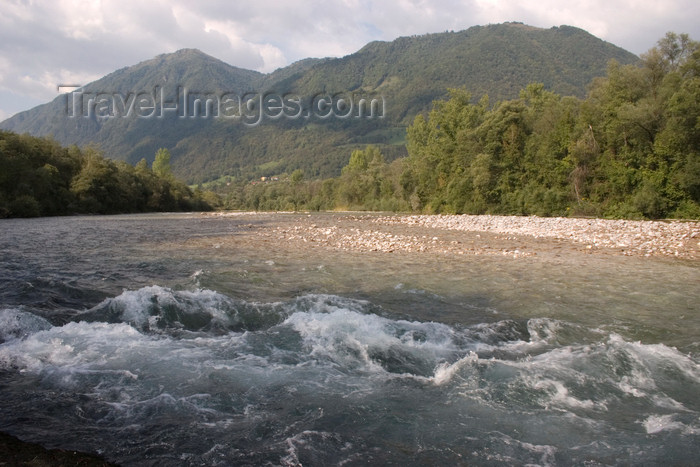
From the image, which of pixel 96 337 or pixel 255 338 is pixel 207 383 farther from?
pixel 96 337

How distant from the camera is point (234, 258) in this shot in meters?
15.4

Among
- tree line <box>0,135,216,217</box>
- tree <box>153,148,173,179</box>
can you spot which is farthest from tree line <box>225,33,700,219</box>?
tree <box>153,148,173,179</box>

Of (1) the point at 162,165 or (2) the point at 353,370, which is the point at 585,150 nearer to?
(2) the point at 353,370

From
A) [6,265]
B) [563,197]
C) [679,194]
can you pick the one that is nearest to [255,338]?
[6,265]

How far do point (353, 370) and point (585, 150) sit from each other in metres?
37.7

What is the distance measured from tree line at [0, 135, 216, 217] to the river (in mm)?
43090

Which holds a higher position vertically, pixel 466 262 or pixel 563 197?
pixel 563 197

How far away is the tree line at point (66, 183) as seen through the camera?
1791 inches

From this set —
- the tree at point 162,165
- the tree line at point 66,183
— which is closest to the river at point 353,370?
the tree line at point 66,183

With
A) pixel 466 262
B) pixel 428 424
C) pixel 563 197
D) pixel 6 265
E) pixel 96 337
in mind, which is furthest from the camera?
pixel 563 197


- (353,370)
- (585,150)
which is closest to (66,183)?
(585,150)

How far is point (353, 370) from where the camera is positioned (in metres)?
5.82

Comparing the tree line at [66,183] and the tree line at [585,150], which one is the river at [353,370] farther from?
the tree line at [66,183]

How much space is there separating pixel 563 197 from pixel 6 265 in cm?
3941
